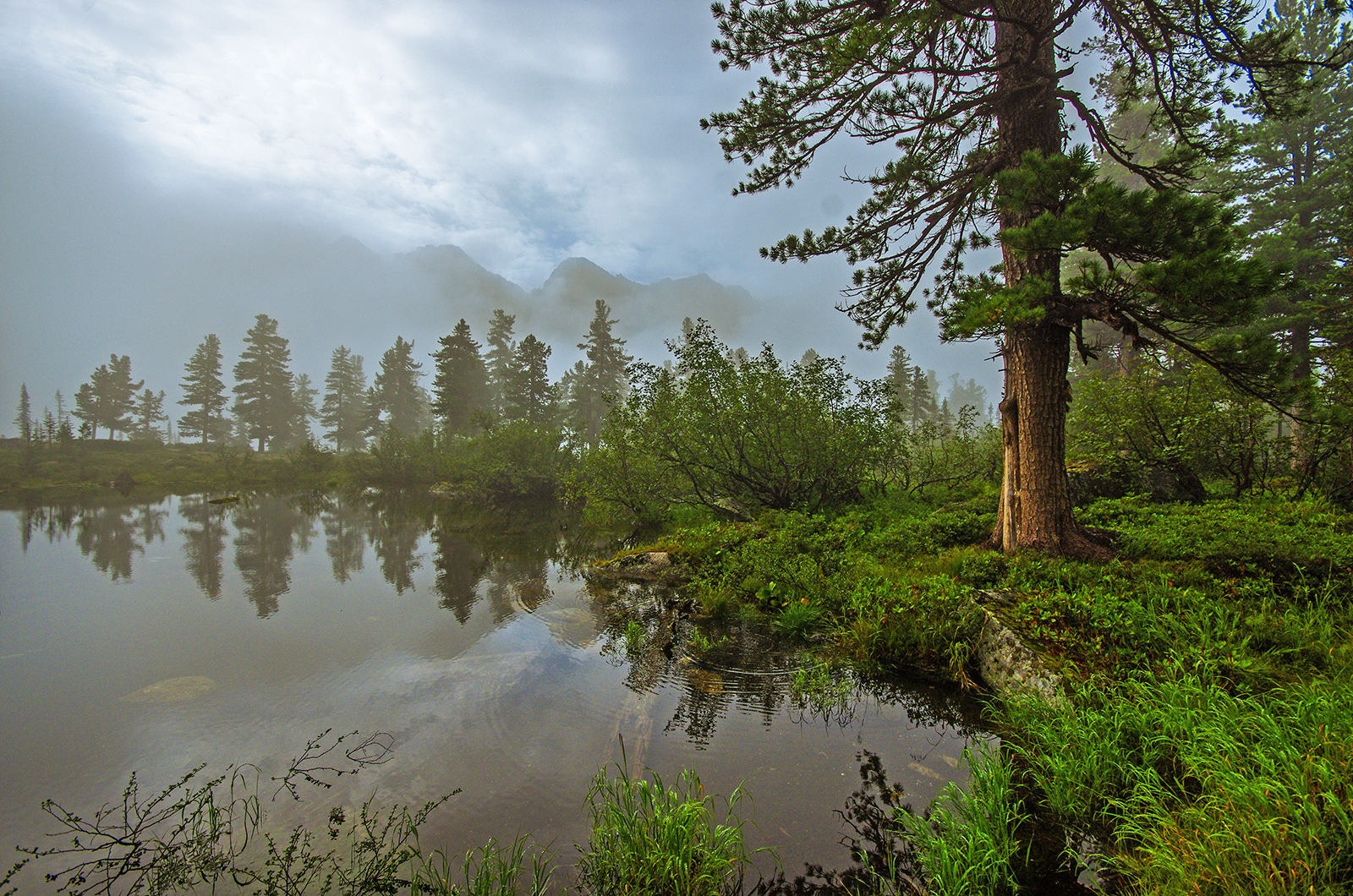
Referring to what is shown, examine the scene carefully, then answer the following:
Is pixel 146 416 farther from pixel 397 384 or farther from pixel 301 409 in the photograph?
pixel 397 384

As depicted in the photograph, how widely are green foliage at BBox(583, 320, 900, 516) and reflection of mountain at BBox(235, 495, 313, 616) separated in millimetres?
8892

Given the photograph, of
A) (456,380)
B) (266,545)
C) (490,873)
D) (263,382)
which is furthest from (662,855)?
(263,382)

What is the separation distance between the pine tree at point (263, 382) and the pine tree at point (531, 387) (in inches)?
1247

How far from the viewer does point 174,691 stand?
6.43 meters

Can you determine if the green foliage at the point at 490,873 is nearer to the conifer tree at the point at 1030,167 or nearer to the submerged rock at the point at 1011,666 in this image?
the submerged rock at the point at 1011,666

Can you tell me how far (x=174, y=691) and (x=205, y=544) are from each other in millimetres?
12830

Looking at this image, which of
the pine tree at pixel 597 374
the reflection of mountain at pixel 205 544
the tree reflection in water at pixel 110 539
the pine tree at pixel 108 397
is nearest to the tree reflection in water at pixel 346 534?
the reflection of mountain at pixel 205 544

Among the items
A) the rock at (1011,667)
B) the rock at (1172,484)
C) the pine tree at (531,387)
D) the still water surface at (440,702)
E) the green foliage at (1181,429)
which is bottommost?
the still water surface at (440,702)

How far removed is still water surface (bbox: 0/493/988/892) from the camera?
4223 millimetres

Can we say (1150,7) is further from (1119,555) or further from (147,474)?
(147,474)

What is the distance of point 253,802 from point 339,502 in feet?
91.5

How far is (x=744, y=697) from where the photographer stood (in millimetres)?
5664

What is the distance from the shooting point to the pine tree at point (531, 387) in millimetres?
40625

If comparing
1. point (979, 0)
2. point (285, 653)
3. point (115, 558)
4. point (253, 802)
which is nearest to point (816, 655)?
point (253, 802)
